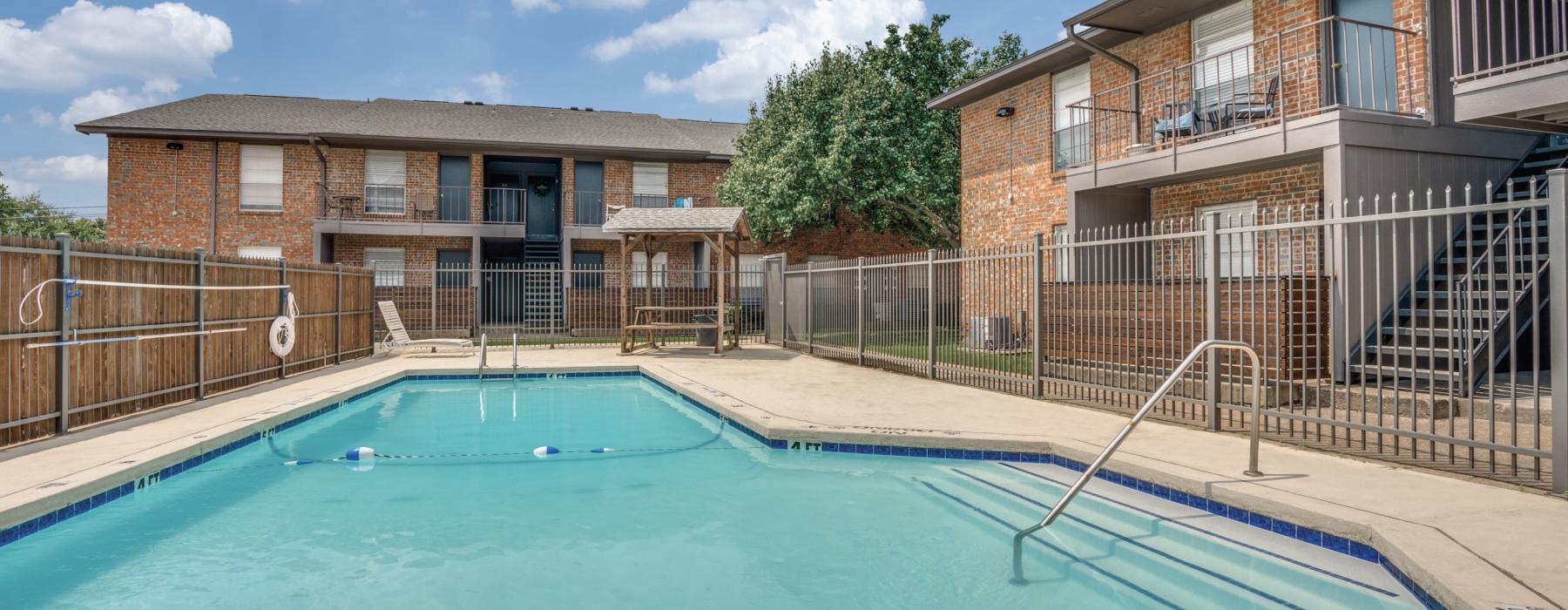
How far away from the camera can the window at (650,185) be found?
2362 cm

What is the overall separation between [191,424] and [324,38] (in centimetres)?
2089

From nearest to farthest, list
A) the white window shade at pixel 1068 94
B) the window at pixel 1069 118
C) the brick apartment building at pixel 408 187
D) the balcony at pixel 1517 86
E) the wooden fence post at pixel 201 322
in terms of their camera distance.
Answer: the balcony at pixel 1517 86 < the wooden fence post at pixel 201 322 < the window at pixel 1069 118 < the white window shade at pixel 1068 94 < the brick apartment building at pixel 408 187

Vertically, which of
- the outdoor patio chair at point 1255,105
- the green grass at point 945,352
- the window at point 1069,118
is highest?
the window at point 1069,118

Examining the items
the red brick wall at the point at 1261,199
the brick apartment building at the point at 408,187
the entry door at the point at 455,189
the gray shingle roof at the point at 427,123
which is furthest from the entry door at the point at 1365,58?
the entry door at the point at 455,189

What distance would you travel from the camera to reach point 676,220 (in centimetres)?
1480

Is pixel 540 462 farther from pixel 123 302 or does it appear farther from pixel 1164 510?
pixel 1164 510

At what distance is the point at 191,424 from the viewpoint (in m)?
6.84

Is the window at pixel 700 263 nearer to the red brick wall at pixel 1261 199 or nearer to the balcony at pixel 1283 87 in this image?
the balcony at pixel 1283 87

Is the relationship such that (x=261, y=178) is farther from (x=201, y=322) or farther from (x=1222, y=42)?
(x=1222, y=42)

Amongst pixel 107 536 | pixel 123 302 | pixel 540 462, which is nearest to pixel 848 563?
pixel 540 462

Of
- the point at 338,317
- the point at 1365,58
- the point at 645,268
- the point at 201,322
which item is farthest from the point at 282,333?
the point at 1365,58

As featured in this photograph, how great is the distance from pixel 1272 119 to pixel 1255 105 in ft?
2.37

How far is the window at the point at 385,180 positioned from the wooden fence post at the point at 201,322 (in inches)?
569

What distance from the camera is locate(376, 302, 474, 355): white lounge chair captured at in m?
15.5
